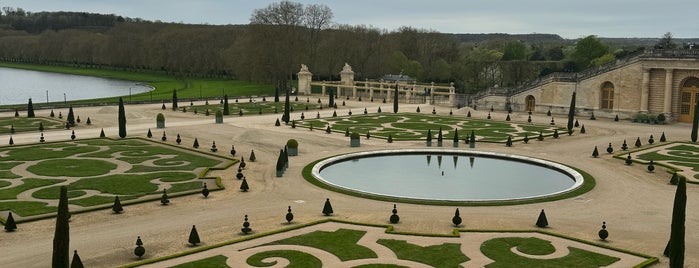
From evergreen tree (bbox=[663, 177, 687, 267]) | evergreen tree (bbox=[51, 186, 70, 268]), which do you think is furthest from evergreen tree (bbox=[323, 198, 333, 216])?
evergreen tree (bbox=[663, 177, 687, 267])

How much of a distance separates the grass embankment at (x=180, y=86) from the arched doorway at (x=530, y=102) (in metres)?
48.5

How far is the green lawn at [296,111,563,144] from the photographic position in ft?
202

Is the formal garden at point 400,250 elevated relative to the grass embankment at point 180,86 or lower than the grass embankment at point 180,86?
lower

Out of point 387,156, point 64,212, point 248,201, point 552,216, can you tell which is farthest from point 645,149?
point 64,212

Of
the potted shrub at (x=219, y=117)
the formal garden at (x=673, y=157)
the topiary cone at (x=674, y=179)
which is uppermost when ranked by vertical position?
the potted shrub at (x=219, y=117)

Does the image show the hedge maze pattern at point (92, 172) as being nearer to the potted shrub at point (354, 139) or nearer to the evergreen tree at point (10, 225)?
the evergreen tree at point (10, 225)

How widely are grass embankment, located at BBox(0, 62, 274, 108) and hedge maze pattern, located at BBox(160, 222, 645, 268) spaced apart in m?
69.1

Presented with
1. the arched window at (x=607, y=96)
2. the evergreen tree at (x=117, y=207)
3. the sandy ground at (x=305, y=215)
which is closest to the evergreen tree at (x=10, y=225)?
the sandy ground at (x=305, y=215)

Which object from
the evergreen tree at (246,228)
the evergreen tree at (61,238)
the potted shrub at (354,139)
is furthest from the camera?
the potted shrub at (354,139)

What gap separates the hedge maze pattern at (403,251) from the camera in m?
24.7

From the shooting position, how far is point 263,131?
62562 mm

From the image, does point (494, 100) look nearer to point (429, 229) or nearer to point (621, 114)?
point (621, 114)

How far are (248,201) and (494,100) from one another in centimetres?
6282

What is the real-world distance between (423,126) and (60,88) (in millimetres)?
103217
